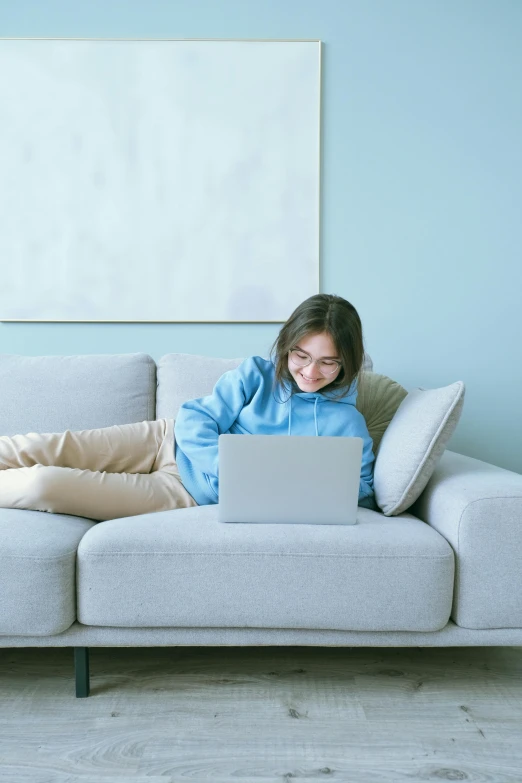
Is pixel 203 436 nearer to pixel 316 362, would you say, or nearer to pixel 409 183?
pixel 316 362

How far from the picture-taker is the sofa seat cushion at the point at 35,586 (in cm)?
143

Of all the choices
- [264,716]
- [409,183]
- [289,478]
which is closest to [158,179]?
[409,183]

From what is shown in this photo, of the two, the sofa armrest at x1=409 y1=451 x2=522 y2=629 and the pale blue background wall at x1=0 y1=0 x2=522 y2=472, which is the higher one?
the pale blue background wall at x1=0 y1=0 x2=522 y2=472

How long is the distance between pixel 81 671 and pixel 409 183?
203 cm

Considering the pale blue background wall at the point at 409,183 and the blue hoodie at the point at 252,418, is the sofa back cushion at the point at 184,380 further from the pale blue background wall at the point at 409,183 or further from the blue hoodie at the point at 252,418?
the pale blue background wall at the point at 409,183

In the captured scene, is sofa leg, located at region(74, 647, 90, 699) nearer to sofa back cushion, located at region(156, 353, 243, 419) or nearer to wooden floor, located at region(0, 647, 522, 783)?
wooden floor, located at region(0, 647, 522, 783)

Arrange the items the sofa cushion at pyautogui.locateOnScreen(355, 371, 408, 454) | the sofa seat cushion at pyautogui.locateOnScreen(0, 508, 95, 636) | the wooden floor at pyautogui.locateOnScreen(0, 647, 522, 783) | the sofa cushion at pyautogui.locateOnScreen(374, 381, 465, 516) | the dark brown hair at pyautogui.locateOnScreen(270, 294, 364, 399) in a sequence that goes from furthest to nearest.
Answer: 1. the sofa cushion at pyautogui.locateOnScreen(355, 371, 408, 454)
2. the dark brown hair at pyautogui.locateOnScreen(270, 294, 364, 399)
3. the sofa cushion at pyautogui.locateOnScreen(374, 381, 465, 516)
4. the sofa seat cushion at pyautogui.locateOnScreen(0, 508, 95, 636)
5. the wooden floor at pyautogui.locateOnScreen(0, 647, 522, 783)

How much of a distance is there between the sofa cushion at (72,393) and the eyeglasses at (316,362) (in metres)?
0.63

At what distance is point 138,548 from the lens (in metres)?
1.46

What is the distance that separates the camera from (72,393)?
218cm

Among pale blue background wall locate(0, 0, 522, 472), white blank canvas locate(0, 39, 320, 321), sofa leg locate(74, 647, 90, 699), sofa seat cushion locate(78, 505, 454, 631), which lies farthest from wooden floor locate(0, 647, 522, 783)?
white blank canvas locate(0, 39, 320, 321)

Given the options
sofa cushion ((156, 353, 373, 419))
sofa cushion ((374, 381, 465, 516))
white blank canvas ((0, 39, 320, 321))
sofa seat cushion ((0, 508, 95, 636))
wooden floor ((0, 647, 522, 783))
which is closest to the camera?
wooden floor ((0, 647, 522, 783))

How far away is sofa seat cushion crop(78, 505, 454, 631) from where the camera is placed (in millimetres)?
1459

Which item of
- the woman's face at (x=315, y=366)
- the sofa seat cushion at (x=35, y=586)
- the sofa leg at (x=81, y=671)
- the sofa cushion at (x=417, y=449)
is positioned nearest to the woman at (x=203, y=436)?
the woman's face at (x=315, y=366)
